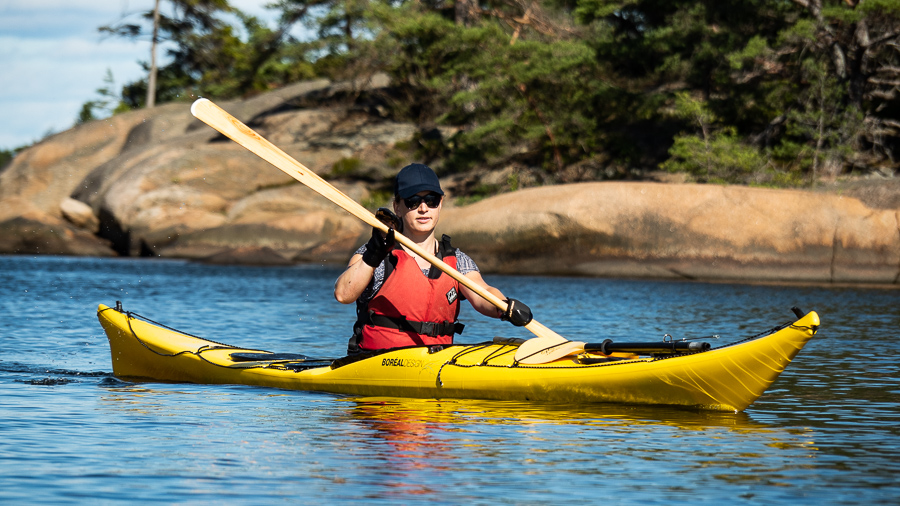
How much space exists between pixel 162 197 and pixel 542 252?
1044cm

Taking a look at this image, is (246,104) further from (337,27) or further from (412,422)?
(412,422)

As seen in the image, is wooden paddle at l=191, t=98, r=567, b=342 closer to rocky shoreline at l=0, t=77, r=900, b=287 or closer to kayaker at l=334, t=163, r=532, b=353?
kayaker at l=334, t=163, r=532, b=353

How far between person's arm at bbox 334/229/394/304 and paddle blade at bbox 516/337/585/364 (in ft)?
3.34

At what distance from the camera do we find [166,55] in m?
38.8

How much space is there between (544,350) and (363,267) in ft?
3.90

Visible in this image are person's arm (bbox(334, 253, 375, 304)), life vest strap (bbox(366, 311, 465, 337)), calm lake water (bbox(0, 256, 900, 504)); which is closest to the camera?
calm lake water (bbox(0, 256, 900, 504))

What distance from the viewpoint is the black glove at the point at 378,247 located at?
17.7 feet

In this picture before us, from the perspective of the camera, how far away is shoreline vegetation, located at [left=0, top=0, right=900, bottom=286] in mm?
18156

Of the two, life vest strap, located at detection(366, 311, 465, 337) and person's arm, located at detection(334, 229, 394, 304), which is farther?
life vest strap, located at detection(366, 311, 465, 337)

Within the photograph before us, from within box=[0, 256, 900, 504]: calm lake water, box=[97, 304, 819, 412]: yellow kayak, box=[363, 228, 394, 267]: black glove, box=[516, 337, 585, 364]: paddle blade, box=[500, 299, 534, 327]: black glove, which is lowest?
box=[0, 256, 900, 504]: calm lake water

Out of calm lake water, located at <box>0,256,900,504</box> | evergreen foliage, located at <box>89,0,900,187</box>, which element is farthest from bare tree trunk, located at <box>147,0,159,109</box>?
calm lake water, located at <box>0,256,900,504</box>

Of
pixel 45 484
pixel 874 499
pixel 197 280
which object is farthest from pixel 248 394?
pixel 197 280

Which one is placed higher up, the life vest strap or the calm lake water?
the life vest strap

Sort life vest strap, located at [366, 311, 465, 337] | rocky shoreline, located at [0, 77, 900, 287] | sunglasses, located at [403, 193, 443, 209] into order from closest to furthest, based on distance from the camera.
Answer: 1. sunglasses, located at [403, 193, 443, 209]
2. life vest strap, located at [366, 311, 465, 337]
3. rocky shoreline, located at [0, 77, 900, 287]
